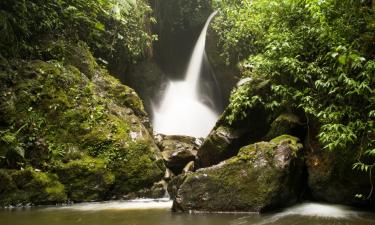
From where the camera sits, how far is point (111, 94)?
10141mm

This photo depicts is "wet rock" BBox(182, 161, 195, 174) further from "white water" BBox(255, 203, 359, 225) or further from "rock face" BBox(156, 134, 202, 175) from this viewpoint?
"white water" BBox(255, 203, 359, 225)

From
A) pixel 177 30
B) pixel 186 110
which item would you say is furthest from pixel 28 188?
pixel 177 30

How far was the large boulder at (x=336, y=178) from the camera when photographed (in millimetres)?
6027

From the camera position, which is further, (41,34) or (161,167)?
(41,34)

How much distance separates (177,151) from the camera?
33.8ft

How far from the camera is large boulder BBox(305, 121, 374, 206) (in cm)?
603

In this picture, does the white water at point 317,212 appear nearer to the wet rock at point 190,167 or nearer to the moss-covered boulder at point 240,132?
the moss-covered boulder at point 240,132

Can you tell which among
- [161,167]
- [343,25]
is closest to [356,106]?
[343,25]

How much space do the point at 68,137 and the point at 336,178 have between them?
220 inches

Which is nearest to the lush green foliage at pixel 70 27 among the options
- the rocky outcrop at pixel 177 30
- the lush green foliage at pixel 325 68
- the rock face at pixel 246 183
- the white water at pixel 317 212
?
the rocky outcrop at pixel 177 30

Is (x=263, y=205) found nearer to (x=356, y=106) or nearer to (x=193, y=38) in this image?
(x=356, y=106)

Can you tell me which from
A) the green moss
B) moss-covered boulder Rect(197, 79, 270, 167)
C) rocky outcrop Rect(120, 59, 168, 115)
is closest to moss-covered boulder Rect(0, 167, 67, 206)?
the green moss

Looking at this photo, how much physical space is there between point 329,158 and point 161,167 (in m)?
3.83

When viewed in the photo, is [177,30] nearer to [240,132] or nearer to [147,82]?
[147,82]
